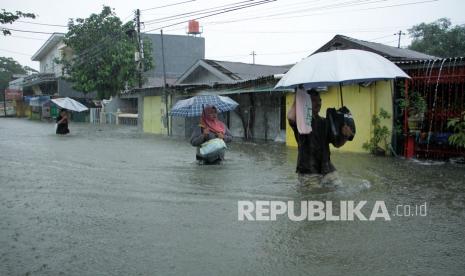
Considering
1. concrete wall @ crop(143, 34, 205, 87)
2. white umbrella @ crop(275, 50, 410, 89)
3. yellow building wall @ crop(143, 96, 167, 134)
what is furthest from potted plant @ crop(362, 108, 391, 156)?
concrete wall @ crop(143, 34, 205, 87)

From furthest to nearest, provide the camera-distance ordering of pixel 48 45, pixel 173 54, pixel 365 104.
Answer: pixel 48 45, pixel 173 54, pixel 365 104

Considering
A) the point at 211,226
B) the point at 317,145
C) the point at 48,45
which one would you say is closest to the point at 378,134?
the point at 317,145

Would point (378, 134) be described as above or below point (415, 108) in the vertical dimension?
below

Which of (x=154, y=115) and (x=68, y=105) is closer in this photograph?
(x=68, y=105)

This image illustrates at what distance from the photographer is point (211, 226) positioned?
5.79 metres

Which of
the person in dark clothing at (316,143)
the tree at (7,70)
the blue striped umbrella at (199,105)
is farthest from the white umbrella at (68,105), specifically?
the tree at (7,70)

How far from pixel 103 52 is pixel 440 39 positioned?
24266 millimetres

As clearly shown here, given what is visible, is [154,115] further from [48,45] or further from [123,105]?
[48,45]

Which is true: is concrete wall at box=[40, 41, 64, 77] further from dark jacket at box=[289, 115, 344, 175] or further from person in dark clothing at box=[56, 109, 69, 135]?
dark jacket at box=[289, 115, 344, 175]

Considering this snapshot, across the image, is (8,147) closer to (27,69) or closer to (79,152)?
(79,152)

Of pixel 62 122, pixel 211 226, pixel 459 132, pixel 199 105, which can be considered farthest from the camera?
pixel 62 122

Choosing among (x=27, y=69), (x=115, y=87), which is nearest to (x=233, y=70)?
(x=115, y=87)

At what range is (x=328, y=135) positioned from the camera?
7.95 meters

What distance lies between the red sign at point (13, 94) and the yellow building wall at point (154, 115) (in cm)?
3308
